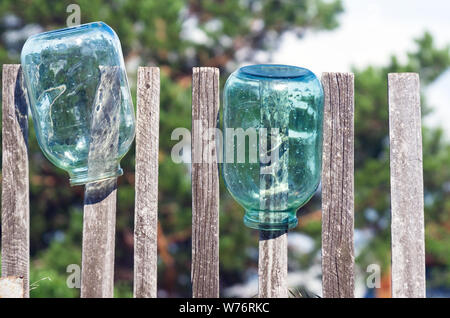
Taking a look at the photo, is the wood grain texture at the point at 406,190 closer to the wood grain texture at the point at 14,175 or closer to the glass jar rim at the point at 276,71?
the glass jar rim at the point at 276,71

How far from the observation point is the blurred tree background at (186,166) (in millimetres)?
4414

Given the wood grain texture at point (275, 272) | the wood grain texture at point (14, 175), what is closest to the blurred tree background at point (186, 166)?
the wood grain texture at point (14, 175)

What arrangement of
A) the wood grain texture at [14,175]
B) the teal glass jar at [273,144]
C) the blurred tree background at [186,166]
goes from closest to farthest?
the teal glass jar at [273,144] → the wood grain texture at [14,175] → the blurred tree background at [186,166]

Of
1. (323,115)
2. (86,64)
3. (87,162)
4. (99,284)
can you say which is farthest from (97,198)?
(323,115)

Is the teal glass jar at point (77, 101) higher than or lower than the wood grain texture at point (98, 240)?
higher

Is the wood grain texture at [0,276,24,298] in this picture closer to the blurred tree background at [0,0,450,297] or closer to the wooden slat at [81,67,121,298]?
the wooden slat at [81,67,121,298]

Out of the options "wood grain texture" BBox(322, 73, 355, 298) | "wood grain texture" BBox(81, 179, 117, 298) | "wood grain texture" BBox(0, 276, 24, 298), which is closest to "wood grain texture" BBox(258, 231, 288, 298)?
"wood grain texture" BBox(322, 73, 355, 298)

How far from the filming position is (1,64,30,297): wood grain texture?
159cm

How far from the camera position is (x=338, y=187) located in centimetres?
150

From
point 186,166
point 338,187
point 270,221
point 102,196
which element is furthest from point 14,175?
point 186,166

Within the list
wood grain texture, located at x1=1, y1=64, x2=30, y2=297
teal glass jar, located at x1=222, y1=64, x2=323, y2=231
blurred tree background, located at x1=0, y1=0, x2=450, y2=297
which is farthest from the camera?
blurred tree background, located at x1=0, y1=0, x2=450, y2=297

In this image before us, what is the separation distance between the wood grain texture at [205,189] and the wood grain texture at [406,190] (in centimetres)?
46
